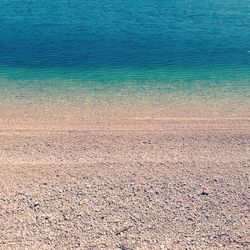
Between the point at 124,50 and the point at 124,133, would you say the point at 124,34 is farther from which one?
the point at 124,133

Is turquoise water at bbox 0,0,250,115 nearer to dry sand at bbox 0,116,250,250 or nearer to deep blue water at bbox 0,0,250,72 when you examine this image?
deep blue water at bbox 0,0,250,72

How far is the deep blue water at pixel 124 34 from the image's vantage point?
20688 millimetres

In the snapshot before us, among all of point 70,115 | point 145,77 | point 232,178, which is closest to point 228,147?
point 232,178

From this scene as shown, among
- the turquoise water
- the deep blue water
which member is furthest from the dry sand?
the deep blue water

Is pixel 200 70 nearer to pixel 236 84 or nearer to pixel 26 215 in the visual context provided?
pixel 236 84

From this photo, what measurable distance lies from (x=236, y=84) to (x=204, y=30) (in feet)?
24.8

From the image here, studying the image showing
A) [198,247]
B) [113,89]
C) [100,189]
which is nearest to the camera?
[198,247]

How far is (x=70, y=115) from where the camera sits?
48.7 ft

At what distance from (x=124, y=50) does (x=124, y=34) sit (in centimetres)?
244

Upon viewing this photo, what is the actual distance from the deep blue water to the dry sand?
7.57 m

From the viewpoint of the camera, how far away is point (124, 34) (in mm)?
24016

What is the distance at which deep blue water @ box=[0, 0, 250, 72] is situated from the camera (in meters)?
20.7

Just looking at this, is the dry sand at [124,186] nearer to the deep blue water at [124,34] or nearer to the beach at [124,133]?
the beach at [124,133]

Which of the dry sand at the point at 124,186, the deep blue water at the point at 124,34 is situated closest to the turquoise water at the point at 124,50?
the deep blue water at the point at 124,34
